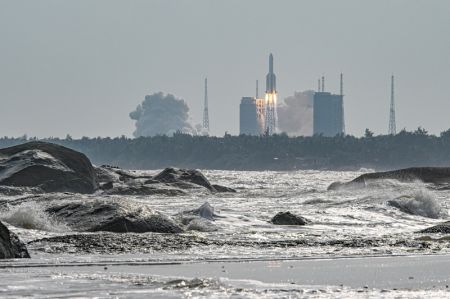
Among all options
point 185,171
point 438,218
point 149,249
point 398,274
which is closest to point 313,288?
point 398,274

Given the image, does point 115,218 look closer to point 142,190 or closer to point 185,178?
point 142,190

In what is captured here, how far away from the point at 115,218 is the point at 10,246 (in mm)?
5343

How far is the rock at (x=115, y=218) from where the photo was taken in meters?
20.0

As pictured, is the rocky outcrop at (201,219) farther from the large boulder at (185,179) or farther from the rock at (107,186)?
the large boulder at (185,179)

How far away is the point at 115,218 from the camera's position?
20.1 meters

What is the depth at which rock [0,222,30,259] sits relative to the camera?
14.7m

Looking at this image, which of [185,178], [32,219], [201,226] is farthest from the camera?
[185,178]

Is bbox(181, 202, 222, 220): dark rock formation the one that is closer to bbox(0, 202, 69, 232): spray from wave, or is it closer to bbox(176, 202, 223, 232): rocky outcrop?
bbox(176, 202, 223, 232): rocky outcrop

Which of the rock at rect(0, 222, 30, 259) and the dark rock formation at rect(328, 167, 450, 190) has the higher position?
the dark rock formation at rect(328, 167, 450, 190)

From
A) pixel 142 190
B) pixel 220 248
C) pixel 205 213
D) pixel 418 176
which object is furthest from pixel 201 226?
pixel 418 176

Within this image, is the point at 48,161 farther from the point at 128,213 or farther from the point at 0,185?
the point at 128,213

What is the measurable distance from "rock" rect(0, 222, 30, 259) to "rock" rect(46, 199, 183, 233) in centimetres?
477

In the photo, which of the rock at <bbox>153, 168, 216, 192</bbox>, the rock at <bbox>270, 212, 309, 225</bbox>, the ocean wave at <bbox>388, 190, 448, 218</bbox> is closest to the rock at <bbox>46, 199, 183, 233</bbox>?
the rock at <bbox>270, 212, 309, 225</bbox>

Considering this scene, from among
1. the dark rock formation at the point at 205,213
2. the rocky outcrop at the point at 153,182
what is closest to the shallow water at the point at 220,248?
the dark rock formation at the point at 205,213
